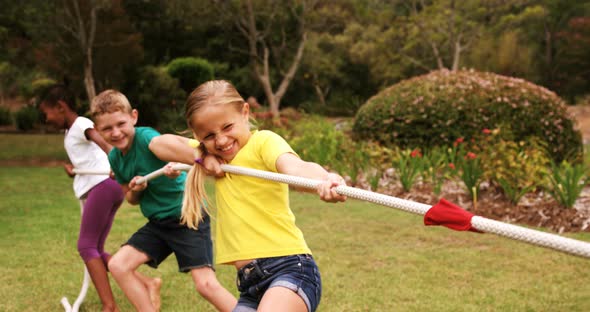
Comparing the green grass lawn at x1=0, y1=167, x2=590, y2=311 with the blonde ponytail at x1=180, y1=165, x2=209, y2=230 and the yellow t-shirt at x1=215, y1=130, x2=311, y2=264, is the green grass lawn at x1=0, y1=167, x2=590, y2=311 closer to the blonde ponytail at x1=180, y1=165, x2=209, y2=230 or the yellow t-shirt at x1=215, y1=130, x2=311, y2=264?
the blonde ponytail at x1=180, y1=165, x2=209, y2=230

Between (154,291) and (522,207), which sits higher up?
(154,291)

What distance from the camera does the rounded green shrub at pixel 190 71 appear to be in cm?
2143

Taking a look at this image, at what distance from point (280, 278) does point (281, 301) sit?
12 cm

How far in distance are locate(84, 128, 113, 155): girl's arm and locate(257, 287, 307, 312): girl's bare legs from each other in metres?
2.18

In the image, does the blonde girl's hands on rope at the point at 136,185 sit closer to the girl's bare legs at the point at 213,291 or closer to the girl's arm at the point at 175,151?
the girl's arm at the point at 175,151

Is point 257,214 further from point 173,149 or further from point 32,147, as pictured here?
point 32,147

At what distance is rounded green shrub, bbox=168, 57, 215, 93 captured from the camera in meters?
21.4

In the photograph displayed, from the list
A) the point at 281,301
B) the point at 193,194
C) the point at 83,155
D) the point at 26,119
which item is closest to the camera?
the point at 281,301

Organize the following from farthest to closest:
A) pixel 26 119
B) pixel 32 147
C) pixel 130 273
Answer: pixel 26 119
pixel 32 147
pixel 130 273

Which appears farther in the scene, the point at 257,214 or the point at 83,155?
the point at 83,155

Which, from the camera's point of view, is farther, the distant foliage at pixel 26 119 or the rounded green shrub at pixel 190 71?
the distant foliage at pixel 26 119

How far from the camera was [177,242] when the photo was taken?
11.9 feet

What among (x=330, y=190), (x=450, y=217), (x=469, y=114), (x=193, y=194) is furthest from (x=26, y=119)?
(x=450, y=217)

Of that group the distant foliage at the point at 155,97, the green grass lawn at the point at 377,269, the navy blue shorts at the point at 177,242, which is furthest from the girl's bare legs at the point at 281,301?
the distant foliage at the point at 155,97
